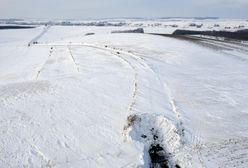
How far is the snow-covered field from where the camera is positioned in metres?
13.3

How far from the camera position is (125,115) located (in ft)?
56.2

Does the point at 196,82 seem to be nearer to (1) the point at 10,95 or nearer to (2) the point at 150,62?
(2) the point at 150,62

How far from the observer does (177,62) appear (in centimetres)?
3150

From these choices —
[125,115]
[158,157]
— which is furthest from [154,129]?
[158,157]

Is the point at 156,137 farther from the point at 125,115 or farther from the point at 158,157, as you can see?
the point at 125,115

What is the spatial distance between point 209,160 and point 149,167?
228 cm

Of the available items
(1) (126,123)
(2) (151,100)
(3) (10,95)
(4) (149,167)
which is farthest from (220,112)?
(3) (10,95)

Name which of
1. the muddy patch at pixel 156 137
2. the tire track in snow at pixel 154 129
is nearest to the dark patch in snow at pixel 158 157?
the muddy patch at pixel 156 137

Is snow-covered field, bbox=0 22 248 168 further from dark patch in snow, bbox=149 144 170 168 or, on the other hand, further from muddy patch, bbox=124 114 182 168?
dark patch in snow, bbox=149 144 170 168

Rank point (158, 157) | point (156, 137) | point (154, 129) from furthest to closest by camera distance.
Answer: point (154, 129)
point (156, 137)
point (158, 157)

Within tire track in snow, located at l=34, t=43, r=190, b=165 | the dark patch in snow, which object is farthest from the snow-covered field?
the dark patch in snow

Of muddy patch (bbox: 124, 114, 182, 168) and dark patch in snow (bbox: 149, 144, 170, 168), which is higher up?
muddy patch (bbox: 124, 114, 182, 168)

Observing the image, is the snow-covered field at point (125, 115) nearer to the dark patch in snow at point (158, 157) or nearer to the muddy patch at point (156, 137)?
the muddy patch at point (156, 137)

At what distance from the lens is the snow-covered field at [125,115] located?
43.5 ft
